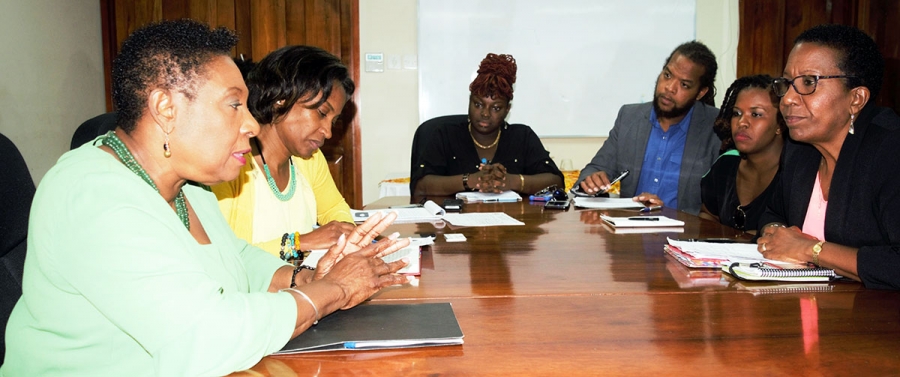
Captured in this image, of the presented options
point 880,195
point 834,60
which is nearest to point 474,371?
point 880,195

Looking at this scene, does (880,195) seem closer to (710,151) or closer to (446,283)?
A: (446,283)

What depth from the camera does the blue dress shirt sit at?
336 cm

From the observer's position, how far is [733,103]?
9.43ft

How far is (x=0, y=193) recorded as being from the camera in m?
1.22

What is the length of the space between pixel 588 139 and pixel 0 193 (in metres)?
4.44

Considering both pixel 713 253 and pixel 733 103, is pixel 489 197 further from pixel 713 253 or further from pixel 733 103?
pixel 713 253

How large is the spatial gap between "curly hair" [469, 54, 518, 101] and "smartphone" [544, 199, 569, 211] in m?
0.88

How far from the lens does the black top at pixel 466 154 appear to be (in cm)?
371

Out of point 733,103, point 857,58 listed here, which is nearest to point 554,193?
point 733,103

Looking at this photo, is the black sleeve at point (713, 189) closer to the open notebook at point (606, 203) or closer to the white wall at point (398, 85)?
the open notebook at point (606, 203)

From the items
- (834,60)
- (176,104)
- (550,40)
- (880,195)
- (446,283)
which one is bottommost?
(446,283)

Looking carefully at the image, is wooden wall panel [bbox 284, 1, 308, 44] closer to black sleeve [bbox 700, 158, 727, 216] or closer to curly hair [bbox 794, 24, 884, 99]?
black sleeve [bbox 700, 158, 727, 216]

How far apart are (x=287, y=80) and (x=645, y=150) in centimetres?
214

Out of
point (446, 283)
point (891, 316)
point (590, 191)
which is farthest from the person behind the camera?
point (590, 191)
